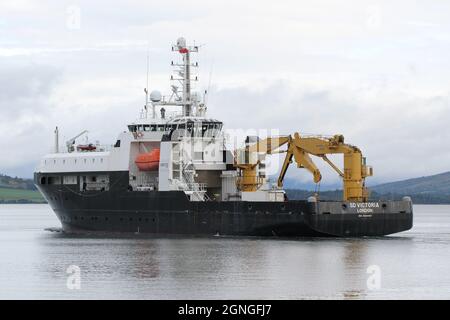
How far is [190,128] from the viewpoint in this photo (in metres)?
63.3

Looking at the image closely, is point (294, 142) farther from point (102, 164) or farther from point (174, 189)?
point (102, 164)

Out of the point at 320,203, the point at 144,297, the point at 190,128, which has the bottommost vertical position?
the point at 144,297

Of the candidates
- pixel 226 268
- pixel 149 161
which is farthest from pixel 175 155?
pixel 226 268

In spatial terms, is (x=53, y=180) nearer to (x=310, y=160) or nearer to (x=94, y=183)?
(x=94, y=183)

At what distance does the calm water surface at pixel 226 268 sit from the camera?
38219 millimetres

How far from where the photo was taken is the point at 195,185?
202ft

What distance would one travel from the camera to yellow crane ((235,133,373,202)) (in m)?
58.8

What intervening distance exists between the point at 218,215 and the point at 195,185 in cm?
260

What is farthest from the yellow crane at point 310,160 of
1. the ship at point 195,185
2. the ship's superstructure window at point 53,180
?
the ship's superstructure window at point 53,180

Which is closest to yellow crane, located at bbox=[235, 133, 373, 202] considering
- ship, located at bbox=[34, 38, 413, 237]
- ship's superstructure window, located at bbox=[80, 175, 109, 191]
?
ship, located at bbox=[34, 38, 413, 237]

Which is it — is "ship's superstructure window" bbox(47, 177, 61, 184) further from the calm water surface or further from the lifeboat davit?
the calm water surface

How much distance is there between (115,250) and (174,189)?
868cm
